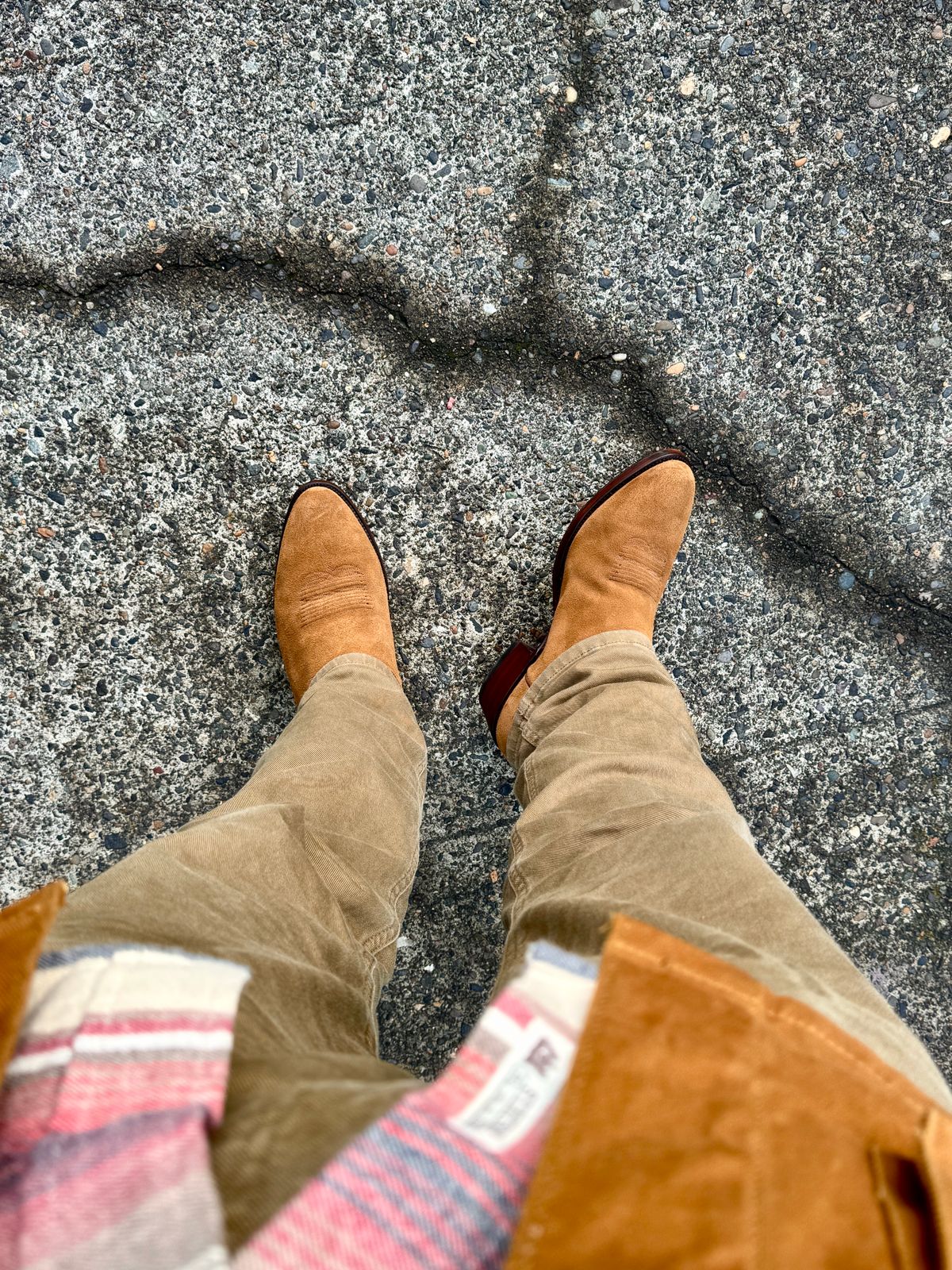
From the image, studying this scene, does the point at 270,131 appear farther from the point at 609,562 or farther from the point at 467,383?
the point at 609,562

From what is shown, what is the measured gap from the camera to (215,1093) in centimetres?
66

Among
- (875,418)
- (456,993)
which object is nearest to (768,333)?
(875,418)

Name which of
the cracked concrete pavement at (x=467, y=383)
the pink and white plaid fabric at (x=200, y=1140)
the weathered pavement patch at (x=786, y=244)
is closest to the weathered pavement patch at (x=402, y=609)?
the cracked concrete pavement at (x=467, y=383)

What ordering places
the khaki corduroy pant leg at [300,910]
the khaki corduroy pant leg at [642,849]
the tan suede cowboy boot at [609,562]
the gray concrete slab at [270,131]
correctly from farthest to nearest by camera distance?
the tan suede cowboy boot at [609,562], the gray concrete slab at [270,131], the khaki corduroy pant leg at [642,849], the khaki corduroy pant leg at [300,910]

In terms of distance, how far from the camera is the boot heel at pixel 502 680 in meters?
1.57

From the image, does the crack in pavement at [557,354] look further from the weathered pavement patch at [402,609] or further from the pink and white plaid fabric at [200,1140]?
the pink and white plaid fabric at [200,1140]

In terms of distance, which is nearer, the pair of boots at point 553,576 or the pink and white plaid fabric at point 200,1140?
the pink and white plaid fabric at point 200,1140

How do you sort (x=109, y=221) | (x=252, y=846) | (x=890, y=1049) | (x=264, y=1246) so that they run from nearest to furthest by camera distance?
(x=264, y=1246), (x=890, y=1049), (x=252, y=846), (x=109, y=221)

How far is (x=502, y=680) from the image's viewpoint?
1.57 m

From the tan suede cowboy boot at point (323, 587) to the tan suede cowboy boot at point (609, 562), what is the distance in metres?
0.25

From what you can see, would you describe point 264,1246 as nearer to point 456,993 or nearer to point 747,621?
point 456,993

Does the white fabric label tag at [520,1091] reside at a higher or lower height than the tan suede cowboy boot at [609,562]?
higher

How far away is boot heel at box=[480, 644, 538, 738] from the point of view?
5.15 ft

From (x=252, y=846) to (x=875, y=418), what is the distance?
4.92ft
